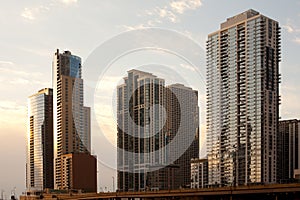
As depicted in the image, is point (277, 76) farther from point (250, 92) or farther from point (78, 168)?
point (78, 168)

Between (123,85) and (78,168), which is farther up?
(123,85)

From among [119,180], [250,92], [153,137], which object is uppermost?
[250,92]

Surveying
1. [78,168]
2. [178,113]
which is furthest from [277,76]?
[78,168]

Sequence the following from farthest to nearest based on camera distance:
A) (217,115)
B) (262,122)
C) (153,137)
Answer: (153,137) < (217,115) < (262,122)

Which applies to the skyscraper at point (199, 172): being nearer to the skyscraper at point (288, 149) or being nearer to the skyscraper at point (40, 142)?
the skyscraper at point (288, 149)

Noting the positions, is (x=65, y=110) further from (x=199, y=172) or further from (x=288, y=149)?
(x=288, y=149)

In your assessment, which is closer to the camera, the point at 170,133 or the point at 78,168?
the point at 170,133

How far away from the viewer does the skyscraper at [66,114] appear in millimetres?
76500

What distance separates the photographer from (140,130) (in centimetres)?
7194

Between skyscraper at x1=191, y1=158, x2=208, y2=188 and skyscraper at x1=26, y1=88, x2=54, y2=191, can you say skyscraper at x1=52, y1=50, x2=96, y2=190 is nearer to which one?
skyscraper at x1=26, y1=88, x2=54, y2=191

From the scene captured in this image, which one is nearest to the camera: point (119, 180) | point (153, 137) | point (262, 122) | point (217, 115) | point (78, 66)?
point (262, 122)

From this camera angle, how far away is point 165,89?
66.7 metres

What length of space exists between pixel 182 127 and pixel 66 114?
27819 millimetres

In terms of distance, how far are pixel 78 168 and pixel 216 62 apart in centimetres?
2688
